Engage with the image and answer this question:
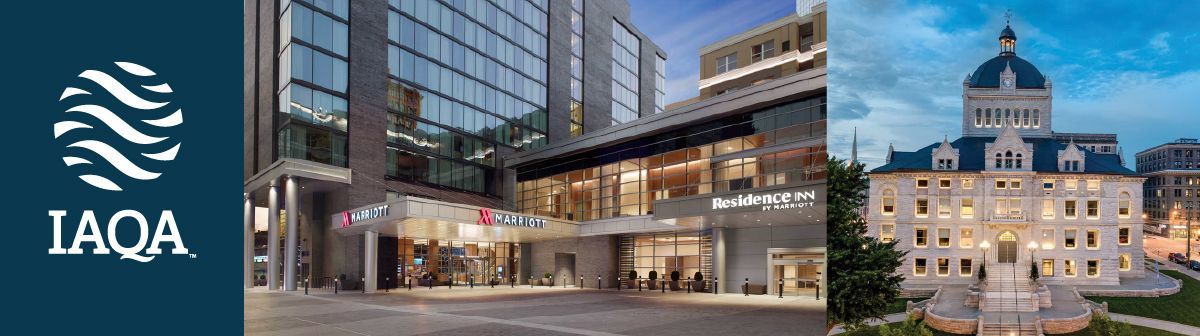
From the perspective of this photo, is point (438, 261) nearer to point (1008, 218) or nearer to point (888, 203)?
point (888, 203)

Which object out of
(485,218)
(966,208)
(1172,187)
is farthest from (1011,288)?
(485,218)

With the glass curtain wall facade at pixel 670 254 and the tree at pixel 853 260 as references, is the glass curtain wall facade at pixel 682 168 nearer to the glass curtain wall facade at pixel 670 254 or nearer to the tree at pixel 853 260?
the tree at pixel 853 260

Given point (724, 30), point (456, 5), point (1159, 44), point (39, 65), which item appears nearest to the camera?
point (39, 65)

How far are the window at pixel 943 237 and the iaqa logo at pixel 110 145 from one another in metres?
10.8

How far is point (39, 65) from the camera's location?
5.26 meters

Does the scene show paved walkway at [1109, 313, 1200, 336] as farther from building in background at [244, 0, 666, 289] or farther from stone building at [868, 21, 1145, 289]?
building in background at [244, 0, 666, 289]

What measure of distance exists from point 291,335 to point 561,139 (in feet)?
24.4

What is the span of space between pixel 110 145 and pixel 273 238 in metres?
1.34

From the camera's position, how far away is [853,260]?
10953 millimetres

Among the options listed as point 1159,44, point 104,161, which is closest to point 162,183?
point 104,161

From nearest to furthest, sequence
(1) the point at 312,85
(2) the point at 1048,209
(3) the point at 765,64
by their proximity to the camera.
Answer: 1. (1) the point at 312,85
2. (3) the point at 765,64
3. (2) the point at 1048,209

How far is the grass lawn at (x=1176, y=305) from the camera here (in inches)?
372

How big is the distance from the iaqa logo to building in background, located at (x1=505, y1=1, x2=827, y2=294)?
138 inches

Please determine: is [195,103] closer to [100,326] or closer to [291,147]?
[291,147]
